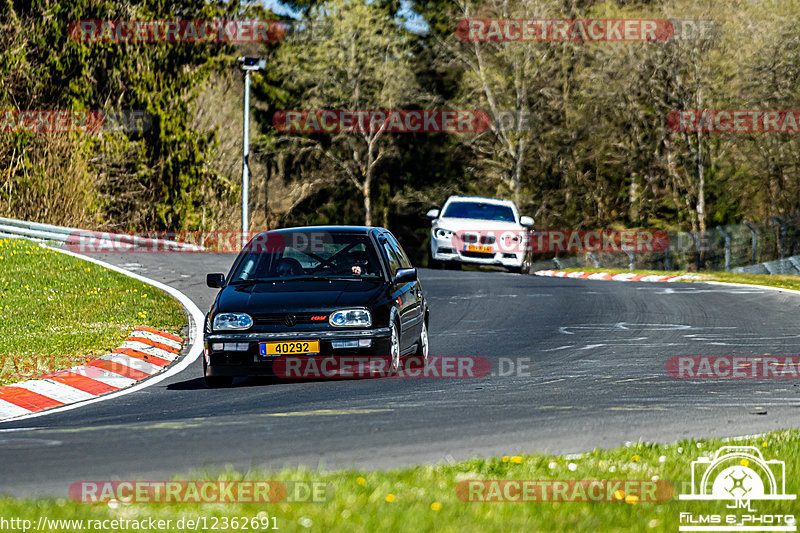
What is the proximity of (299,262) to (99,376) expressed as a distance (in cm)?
242

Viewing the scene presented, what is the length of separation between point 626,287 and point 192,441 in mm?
15437

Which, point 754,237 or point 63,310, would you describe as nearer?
point 63,310

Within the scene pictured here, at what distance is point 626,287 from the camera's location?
22.1 meters

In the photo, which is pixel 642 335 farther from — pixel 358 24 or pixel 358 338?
pixel 358 24

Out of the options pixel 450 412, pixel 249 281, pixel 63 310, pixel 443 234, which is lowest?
pixel 450 412

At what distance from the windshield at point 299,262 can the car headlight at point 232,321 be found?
2.74 ft

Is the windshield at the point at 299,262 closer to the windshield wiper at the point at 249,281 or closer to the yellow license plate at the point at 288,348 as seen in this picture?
the windshield wiper at the point at 249,281

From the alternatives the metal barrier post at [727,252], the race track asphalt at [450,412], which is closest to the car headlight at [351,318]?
the race track asphalt at [450,412]

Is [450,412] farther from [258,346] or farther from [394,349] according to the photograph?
[258,346]

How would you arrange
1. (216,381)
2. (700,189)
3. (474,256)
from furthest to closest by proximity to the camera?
1. (700,189)
2. (474,256)
3. (216,381)

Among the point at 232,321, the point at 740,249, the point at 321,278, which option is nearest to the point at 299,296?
the point at 321,278

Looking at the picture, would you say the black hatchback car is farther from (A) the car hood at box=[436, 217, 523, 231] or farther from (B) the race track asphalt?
(A) the car hood at box=[436, 217, 523, 231]

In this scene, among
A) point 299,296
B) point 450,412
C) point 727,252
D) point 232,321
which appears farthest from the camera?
point 727,252

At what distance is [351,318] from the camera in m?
11.0
